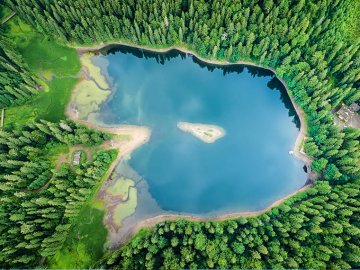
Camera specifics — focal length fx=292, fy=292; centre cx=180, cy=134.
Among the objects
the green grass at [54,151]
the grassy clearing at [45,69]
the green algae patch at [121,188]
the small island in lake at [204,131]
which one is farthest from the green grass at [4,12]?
the small island in lake at [204,131]

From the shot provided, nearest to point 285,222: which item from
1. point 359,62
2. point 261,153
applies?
point 261,153

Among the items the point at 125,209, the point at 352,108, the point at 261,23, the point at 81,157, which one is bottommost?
the point at 125,209

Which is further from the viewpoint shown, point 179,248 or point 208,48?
point 208,48

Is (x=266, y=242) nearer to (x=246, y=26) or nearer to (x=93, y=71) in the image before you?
(x=246, y=26)

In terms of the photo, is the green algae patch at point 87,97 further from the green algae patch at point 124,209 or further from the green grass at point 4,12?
the green grass at point 4,12

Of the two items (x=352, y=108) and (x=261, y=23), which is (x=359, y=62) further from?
(x=261, y=23)

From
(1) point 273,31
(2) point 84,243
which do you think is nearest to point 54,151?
(2) point 84,243
